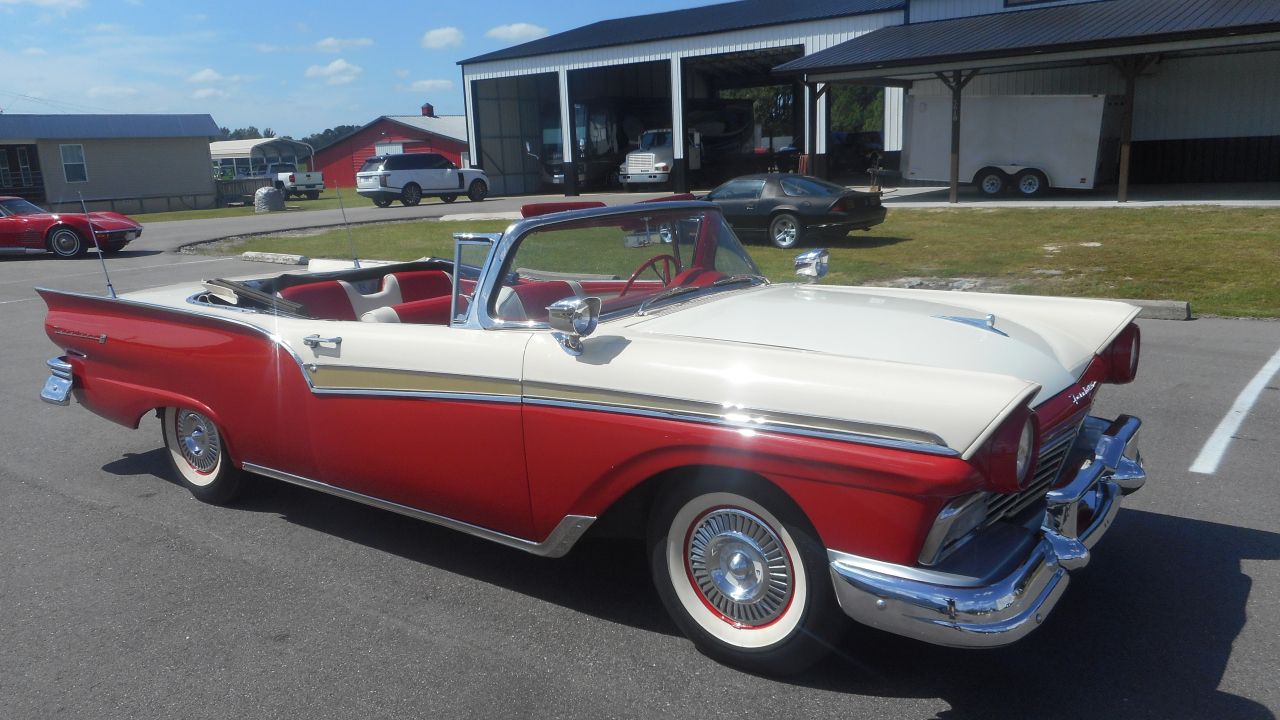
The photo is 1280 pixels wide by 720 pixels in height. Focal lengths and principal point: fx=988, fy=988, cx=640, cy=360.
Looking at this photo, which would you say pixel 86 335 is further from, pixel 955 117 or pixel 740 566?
pixel 955 117

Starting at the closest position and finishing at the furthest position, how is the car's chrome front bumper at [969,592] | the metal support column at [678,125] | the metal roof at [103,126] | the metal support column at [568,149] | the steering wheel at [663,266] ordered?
1. the car's chrome front bumper at [969,592]
2. the steering wheel at [663,266]
3. the metal support column at [678,125]
4. the metal support column at [568,149]
5. the metal roof at [103,126]

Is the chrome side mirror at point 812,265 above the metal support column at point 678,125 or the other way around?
the other way around

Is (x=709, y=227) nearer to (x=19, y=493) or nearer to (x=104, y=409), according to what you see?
(x=104, y=409)

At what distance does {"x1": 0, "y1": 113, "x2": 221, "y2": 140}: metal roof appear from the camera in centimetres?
3584

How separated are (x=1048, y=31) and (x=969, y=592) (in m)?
20.5

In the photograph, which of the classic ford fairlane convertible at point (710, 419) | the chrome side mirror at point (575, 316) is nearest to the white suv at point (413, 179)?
the classic ford fairlane convertible at point (710, 419)

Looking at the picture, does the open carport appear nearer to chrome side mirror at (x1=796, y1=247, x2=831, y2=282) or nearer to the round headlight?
chrome side mirror at (x1=796, y1=247, x2=831, y2=282)

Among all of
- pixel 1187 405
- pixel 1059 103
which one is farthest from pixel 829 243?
pixel 1187 405

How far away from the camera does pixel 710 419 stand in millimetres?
2994

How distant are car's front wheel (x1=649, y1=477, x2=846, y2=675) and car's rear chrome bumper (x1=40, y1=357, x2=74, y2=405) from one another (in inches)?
143

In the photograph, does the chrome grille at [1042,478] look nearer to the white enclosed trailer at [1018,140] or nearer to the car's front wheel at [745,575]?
the car's front wheel at [745,575]

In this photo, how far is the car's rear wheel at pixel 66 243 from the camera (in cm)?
1870

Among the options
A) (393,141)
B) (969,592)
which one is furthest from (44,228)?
(393,141)

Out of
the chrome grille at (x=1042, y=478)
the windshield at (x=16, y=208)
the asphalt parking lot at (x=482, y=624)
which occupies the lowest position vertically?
the asphalt parking lot at (x=482, y=624)
